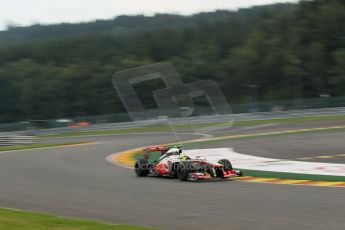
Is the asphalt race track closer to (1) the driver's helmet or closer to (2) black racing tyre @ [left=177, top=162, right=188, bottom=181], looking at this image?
(2) black racing tyre @ [left=177, top=162, right=188, bottom=181]

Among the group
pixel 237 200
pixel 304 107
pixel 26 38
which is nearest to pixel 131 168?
pixel 237 200

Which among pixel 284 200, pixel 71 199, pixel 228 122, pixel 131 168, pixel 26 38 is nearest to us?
pixel 284 200

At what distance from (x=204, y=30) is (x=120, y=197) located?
121326 mm

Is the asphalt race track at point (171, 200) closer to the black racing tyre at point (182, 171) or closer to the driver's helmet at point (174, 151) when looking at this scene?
the black racing tyre at point (182, 171)

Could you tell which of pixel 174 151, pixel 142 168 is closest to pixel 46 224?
pixel 174 151

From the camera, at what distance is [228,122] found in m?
27.6

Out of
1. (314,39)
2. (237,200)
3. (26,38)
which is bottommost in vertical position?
(237,200)

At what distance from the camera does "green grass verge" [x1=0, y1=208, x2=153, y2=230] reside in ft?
25.7

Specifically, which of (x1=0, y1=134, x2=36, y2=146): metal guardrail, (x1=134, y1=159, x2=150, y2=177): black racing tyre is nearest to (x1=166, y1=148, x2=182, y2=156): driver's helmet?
(x1=134, y1=159, x2=150, y2=177): black racing tyre

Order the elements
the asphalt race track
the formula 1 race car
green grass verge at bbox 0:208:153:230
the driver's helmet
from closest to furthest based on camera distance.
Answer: green grass verge at bbox 0:208:153:230 < the asphalt race track < the formula 1 race car < the driver's helmet

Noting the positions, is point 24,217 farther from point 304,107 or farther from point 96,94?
point 96,94

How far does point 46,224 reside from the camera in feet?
26.6

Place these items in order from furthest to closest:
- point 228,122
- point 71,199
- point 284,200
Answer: point 228,122
point 71,199
point 284,200

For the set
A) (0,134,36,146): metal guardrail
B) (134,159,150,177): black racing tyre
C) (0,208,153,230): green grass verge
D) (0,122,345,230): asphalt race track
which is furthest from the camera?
(0,134,36,146): metal guardrail
